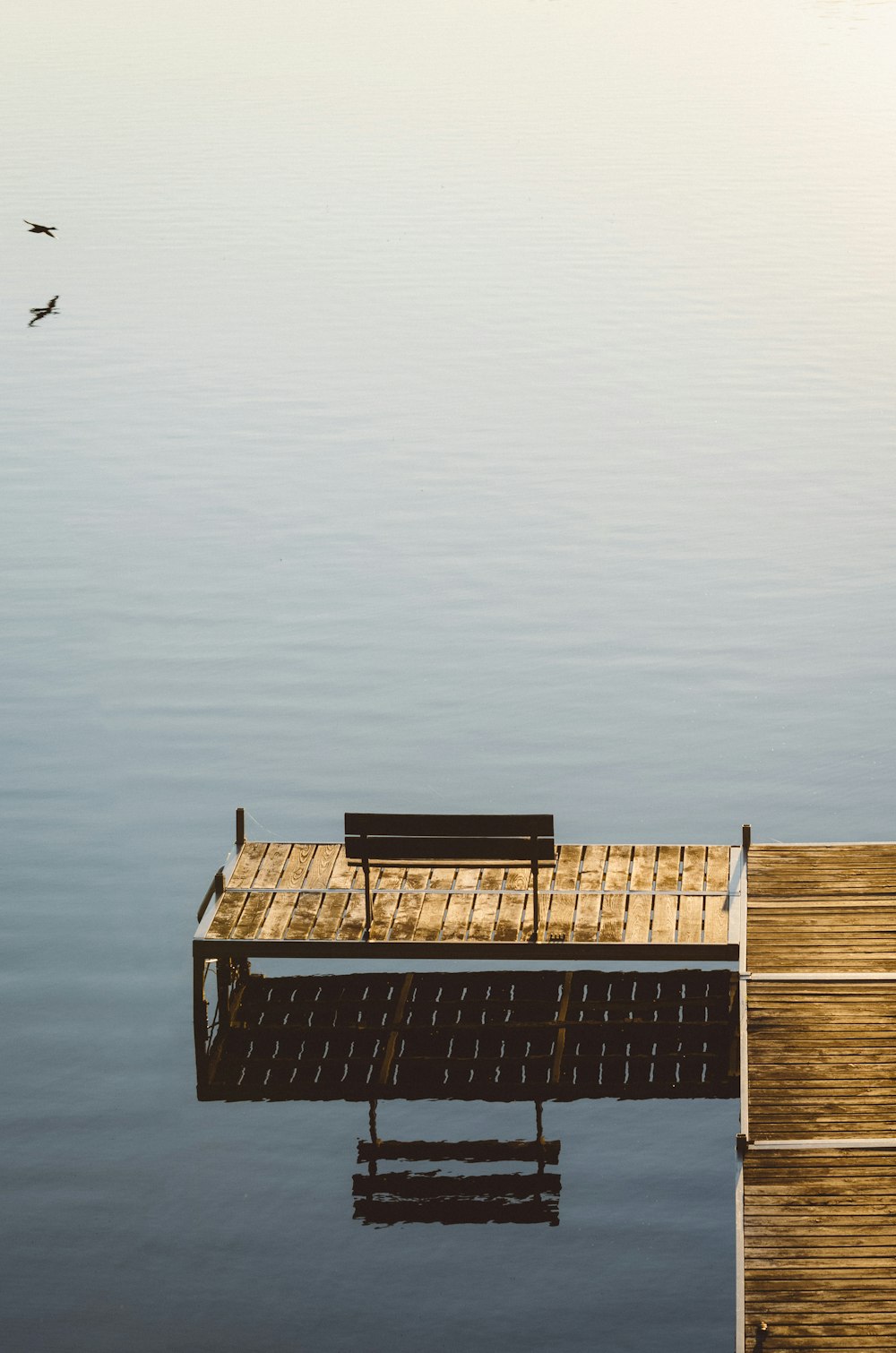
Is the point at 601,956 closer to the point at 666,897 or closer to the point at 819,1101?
the point at 666,897

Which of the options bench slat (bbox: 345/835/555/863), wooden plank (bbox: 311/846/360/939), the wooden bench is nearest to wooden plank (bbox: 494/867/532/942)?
the wooden bench

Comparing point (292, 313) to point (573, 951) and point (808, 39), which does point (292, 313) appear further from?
point (808, 39)

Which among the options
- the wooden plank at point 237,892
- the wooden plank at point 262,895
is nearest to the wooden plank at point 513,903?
the wooden plank at point 262,895

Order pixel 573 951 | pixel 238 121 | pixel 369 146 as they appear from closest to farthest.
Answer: pixel 573 951, pixel 369 146, pixel 238 121

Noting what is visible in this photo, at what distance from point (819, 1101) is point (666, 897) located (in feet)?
12.2

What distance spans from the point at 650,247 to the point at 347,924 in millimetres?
38085

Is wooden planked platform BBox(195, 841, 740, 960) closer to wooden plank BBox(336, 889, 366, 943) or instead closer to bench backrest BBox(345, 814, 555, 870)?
wooden plank BBox(336, 889, 366, 943)

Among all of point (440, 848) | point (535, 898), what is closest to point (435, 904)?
point (440, 848)

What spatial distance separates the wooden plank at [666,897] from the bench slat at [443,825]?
4.50 ft

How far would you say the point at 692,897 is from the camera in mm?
19812

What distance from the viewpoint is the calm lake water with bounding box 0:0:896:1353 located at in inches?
701

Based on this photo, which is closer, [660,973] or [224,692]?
[660,973]

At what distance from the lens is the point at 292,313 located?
49.2 meters

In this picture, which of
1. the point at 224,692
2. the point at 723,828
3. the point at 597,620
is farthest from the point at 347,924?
the point at 597,620
